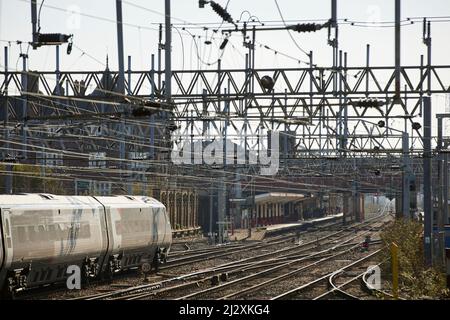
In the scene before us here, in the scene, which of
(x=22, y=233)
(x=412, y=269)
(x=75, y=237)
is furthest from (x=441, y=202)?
(x=22, y=233)

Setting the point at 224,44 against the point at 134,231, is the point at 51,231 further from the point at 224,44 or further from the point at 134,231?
the point at 224,44

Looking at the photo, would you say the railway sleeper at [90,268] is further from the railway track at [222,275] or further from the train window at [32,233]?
the train window at [32,233]

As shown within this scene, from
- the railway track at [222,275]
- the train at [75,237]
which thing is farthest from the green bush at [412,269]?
the train at [75,237]

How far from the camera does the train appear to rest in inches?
812

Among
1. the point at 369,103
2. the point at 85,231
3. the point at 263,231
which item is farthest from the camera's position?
the point at 263,231

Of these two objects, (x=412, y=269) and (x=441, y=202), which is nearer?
(x=412, y=269)

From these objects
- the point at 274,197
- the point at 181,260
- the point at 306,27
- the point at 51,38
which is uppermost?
the point at 306,27

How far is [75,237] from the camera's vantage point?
78.7ft

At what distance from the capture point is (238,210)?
76.4 metres

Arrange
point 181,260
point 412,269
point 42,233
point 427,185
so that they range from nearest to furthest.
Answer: point 42,233
point 412,269
point 427,185
point 181,260
